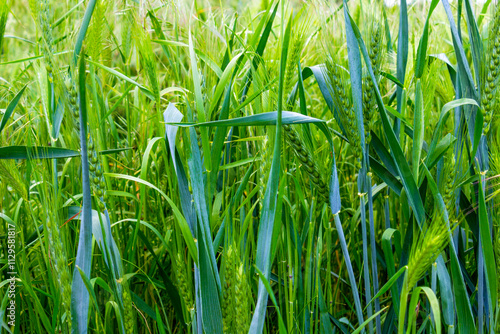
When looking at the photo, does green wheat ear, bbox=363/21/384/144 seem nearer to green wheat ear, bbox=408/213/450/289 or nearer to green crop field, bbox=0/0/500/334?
green crop field, bbox=0/0/500/334

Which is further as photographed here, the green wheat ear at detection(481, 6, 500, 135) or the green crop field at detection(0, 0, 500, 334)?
the green wheat ear at detection(481, 6, 500, 135)

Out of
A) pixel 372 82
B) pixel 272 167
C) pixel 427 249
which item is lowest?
pixel 427 249

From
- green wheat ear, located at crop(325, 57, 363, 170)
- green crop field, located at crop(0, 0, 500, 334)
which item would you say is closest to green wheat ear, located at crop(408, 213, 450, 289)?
green crop field, located at crop(0, 0, 500, 334)

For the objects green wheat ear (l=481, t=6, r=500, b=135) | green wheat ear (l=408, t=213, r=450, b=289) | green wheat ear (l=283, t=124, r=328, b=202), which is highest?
green wheat ear (l=481, t=6, r=500, b=135)

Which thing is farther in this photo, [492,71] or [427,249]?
[492,71]

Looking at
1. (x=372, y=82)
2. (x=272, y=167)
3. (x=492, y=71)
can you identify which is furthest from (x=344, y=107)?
(x=492, y=71)

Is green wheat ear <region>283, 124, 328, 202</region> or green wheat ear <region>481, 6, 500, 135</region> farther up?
green wheat ear <region>481, 6, 500, 135</region>

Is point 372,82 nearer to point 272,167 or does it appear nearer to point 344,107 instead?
point 344,107

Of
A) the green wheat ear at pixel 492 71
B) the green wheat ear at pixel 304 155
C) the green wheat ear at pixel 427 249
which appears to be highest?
the green wheat ear at pixel 492 71

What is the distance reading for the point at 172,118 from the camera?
62 centimetres

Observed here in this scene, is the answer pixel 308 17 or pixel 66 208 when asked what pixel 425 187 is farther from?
pixel 66 208

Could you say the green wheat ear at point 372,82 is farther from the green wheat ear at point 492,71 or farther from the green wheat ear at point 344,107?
the green wheat ear at point 492,71

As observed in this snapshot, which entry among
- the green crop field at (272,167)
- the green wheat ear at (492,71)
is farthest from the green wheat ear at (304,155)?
the green wheat ear at (492,71)

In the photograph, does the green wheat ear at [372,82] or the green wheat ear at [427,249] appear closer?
the green wheat ear at [427,249]
